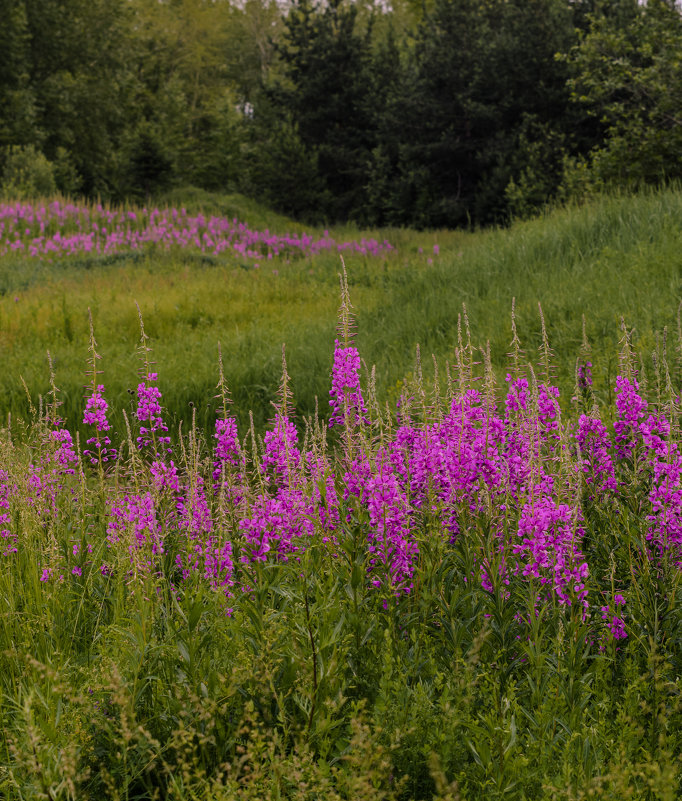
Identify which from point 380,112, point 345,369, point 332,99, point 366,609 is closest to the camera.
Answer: point 366,609

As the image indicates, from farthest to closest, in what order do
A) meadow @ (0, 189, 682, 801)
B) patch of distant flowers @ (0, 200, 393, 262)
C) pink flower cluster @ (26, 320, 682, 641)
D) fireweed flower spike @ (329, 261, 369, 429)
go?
patch of distant flowers @ (0, 200, 393, 262)
fireweed flower spike @ (329, 261, 369, 429)
pink flower cluster @ (26, 320, 682, 641)
meadow @ (0, 189, 682, 801)

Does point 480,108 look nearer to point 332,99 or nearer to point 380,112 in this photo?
point 380,112

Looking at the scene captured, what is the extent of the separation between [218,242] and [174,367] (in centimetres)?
978

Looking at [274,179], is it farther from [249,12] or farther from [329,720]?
[249,12]

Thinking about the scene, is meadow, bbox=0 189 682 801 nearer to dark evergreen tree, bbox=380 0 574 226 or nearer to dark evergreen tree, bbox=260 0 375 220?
dark evergreen tree, bbox=380 0 574 226

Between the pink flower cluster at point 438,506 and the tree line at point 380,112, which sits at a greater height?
the tree line at point 380,112

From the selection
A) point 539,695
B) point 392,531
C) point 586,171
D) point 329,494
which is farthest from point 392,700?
point 586,171

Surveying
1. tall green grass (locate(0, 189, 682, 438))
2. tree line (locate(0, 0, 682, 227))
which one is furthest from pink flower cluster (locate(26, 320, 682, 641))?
tree line (locate(0, 0, 682, 227))

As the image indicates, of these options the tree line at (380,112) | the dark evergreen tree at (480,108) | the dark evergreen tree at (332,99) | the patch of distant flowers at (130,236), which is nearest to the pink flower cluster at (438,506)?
the tree line at (380,112)

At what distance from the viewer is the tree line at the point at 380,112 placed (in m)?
15.7

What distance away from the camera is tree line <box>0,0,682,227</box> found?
15719 mm

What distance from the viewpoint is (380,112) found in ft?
100

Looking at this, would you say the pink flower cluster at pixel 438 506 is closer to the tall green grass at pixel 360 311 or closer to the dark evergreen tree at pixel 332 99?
the tall green grass at pixel 360 311

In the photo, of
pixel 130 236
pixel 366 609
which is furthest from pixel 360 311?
pixel 130 236
